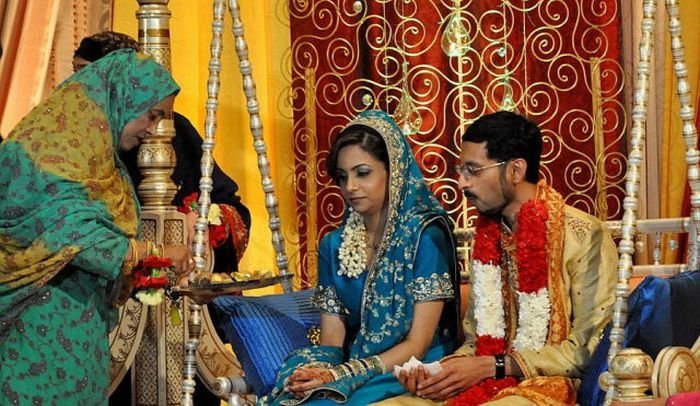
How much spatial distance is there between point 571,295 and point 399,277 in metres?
0.57

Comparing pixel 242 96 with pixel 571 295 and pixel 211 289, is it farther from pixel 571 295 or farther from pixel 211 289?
pixel 571 295

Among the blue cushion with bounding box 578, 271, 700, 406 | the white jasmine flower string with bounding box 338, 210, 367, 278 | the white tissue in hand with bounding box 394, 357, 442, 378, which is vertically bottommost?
the white tissue in hand with bounding box 394, 357, 442, 378

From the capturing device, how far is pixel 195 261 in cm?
571

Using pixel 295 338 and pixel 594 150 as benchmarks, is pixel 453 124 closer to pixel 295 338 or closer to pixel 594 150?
pixel 594 150

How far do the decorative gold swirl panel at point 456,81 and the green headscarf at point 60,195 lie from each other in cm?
276

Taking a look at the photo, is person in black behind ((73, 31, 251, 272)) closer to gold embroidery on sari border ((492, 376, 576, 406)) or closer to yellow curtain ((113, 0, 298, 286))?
yellow curtain ((113, 0, 298, 286))

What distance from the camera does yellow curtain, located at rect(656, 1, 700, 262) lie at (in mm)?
7145

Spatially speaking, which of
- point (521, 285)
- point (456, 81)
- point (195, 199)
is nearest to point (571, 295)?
point (521, 285)

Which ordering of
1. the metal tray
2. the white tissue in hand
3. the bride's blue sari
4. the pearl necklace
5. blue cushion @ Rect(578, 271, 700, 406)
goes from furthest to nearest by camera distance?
the metal tray < the pearl necklace < the bride's blue sari < the white tissue in hand < blue cushion @ Rect(578, 271, 700, 406)


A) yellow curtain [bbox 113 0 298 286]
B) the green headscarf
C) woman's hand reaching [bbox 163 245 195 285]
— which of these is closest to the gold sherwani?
woman's hand reaching [bbox 163 245 195 285]

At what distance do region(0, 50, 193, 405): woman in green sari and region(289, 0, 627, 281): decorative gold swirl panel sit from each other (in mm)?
2738

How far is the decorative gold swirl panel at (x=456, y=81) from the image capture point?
734 centimetres

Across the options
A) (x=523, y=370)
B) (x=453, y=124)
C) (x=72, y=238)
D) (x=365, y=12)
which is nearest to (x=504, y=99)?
(x=453, y=124)

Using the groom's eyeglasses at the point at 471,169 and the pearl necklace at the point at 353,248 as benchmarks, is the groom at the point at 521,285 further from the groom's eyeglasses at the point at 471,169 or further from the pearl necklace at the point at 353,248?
the pearl necklace at the point at 353,248
